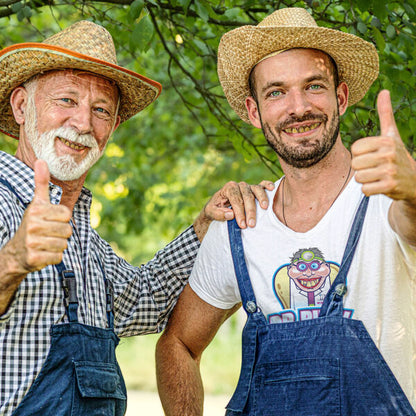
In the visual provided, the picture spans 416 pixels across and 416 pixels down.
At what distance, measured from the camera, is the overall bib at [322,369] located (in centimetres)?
220

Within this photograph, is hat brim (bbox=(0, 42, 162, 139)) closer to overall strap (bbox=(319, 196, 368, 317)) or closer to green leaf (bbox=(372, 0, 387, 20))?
green leaf (bbox=(372, 0, 387, 20))

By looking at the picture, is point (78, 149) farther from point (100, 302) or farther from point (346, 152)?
point (346, 152)

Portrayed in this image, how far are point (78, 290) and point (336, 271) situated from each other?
102cm

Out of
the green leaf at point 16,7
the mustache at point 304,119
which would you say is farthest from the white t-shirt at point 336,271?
the green leaf at point 16,7

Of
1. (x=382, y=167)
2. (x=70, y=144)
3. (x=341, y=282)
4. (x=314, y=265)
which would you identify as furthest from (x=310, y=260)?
(x=70, y=144)

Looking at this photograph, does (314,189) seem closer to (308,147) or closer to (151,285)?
(308,147)

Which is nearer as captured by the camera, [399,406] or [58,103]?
[399,406]

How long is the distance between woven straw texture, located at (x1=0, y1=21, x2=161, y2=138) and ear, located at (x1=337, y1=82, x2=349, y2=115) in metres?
0.86

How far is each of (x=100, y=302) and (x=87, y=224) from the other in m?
0.37

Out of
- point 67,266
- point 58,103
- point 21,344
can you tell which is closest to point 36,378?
point 21,344

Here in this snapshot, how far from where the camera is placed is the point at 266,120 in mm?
2736

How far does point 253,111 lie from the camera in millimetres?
2988

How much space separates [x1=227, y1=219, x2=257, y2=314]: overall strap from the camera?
8.29 feet

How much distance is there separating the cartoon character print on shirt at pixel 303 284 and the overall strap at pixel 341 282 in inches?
2.7
